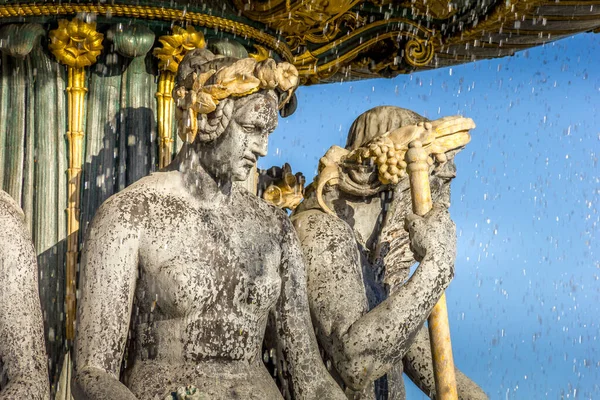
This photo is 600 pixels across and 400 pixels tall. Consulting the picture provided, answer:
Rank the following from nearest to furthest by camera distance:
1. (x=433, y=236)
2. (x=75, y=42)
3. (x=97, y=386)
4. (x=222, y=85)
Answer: (x=97, y=386) → (x=222, y=85) → (x=433, y=236) → (x=75, y=42)

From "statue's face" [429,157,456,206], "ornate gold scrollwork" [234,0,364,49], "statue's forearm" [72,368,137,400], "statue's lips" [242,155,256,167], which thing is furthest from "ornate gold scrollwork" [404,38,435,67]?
"statue's forearm" [72,368,137,400]

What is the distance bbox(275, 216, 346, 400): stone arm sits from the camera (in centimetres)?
734

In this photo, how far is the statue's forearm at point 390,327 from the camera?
7.38 metres

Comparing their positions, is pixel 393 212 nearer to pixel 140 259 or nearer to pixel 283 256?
pixel 283 256

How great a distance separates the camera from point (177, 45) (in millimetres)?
8016

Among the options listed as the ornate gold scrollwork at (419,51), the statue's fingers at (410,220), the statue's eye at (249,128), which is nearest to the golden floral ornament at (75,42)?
the statue's eye at (249,128)

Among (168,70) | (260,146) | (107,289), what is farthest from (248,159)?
(168,70)

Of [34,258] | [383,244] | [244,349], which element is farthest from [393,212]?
[34,258]

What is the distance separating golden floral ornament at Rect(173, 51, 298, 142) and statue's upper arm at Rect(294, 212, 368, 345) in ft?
3.33

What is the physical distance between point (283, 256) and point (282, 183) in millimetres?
1746

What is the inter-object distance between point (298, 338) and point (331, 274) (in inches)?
20.4

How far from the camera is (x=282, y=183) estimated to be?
30.0 ft

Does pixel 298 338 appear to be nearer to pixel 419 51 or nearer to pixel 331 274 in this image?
pixel 331 274

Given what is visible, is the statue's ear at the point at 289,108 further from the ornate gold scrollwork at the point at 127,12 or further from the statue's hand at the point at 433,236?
the statue's hand at the point at 433,236
